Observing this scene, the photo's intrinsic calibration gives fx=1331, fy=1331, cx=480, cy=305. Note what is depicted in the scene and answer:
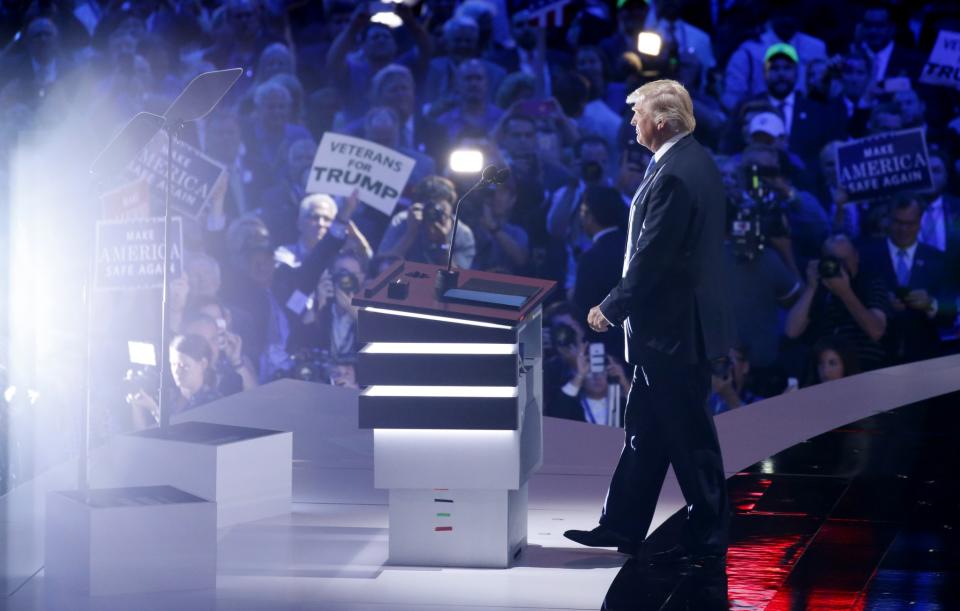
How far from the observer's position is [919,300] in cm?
698

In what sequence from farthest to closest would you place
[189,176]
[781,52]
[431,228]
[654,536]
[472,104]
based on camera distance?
[189,176] < [472,104] < [431,228] < [781,52] < [654,536]

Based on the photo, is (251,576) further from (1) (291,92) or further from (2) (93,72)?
(2) (93,72)

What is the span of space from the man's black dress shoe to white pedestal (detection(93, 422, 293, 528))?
3.39 ft

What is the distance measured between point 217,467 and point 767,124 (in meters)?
4.08

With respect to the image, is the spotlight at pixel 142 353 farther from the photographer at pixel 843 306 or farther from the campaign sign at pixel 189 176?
the photographer at pixel 843 306

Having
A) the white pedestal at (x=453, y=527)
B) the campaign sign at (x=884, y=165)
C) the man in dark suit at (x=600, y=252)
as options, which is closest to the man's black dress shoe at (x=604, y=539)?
the white pedestal at (x=453, y=527)

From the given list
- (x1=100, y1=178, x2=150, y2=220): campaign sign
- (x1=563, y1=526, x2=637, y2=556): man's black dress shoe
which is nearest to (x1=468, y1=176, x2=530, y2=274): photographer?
(x1=100, y1=178, x2=150, y2=220): campaign sign

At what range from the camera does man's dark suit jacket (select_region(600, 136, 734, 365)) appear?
3.44m

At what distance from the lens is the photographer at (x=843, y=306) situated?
6949mm

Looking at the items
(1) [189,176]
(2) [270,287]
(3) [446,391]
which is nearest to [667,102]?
(3) [446,391]

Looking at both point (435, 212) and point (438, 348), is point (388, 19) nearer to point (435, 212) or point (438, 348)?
point (435, 212)

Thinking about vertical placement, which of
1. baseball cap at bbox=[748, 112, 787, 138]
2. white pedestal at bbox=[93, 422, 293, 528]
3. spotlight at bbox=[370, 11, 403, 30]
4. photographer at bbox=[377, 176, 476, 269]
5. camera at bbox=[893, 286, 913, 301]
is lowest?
white pedestal at bbox=[93, 422, 293, 528]

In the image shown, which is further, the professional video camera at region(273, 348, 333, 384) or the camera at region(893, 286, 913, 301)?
the professional video camera at region(273, 348, 333, 384)

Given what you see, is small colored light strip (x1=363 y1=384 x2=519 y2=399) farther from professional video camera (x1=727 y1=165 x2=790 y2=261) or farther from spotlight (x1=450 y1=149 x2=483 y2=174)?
professional video camera (x1=727 y1=165 x2=790 y2=261)
